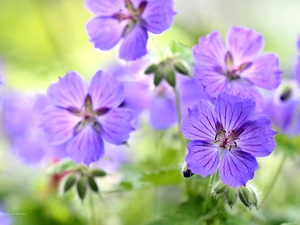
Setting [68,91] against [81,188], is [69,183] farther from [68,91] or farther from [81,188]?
[68,91]

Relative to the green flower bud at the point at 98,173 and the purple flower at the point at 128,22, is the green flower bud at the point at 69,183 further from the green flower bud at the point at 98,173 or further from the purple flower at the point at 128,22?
the purple flower at the point at 128,22

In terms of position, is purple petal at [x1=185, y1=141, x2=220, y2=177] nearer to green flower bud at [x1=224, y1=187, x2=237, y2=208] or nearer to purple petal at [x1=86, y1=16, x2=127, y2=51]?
green flower bud at [x1=224, y1=187, x2=237, y2=208]

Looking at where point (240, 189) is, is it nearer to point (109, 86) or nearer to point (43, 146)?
point (109, 86)

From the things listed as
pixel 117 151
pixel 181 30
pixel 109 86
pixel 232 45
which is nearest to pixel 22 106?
pixel 117 151

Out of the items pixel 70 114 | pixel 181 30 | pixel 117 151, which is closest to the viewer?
pixel 70 114

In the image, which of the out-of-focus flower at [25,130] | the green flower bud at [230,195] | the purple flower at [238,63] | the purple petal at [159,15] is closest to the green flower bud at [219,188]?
the green flower bud at [230,195]

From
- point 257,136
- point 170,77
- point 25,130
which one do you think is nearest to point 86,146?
point 170,77
